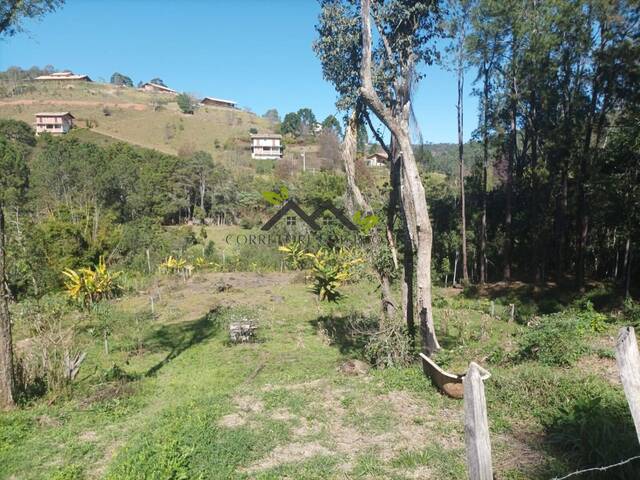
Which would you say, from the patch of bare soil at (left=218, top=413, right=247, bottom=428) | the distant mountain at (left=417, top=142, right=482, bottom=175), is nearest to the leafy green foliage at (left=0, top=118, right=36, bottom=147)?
the distant mountain at (left=417, top=142, right=482, bottom=175)

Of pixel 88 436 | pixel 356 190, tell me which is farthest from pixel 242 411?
pixel 356 190

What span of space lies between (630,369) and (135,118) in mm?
65069

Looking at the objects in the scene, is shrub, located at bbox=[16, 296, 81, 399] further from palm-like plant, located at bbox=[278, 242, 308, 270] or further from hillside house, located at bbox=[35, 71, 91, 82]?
hillside house, located at bbox=[35, 71, 91, 82]

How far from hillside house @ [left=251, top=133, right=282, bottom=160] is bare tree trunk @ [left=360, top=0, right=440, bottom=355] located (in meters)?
48.5

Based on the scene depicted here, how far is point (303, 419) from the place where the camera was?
4488 mm

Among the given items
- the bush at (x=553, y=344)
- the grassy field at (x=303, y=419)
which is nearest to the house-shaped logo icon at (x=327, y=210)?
the grassy field at (x=303, y=419)

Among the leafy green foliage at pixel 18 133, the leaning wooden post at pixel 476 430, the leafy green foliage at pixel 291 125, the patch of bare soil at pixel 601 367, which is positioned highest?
the leafy green foliage at pixel 291 125

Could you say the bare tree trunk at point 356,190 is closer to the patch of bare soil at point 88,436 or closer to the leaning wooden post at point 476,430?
the patch of bare soil at point 88,436

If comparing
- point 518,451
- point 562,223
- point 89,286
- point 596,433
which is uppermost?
point 562,223

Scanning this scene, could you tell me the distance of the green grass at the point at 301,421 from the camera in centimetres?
338

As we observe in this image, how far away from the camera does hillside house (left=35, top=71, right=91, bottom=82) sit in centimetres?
7881

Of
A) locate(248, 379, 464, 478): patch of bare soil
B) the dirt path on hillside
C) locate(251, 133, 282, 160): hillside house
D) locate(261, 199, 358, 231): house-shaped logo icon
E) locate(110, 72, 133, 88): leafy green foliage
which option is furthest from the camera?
locate(110, 72, 133, 88): leafy green foliage

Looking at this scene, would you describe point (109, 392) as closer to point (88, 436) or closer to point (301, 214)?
point (88, 436)

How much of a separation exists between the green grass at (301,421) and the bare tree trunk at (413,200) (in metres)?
0.66
